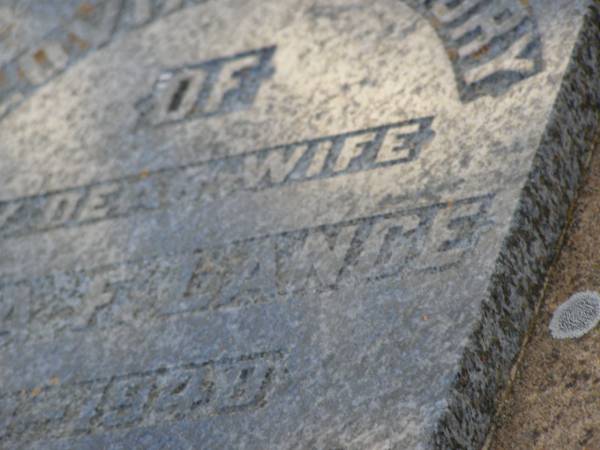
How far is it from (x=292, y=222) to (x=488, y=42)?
0.60 meters

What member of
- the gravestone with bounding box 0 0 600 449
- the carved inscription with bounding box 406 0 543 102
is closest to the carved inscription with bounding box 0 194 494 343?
the gravestone with bounding box 0 0 600 449

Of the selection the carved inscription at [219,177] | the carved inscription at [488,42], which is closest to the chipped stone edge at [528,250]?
the carved inscription at [488,42]

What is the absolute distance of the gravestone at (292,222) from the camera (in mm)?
1992

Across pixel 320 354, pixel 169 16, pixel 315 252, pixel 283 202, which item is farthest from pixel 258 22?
pixel 320 354

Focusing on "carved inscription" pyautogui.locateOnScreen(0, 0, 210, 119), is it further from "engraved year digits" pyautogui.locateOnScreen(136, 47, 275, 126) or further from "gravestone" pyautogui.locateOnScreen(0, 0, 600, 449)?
"engraved year digits" pyautogui.locateOnScreen(136, 47, 275, 126)

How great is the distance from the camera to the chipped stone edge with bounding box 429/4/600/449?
1.88 metres

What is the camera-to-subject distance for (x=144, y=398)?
2.18m

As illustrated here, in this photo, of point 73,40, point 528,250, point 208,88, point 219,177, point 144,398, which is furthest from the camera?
point 73,40

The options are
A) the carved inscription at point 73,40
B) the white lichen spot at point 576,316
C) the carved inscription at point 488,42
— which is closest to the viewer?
the white lichen spot at point 576,316

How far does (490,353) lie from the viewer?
1942 millimetres

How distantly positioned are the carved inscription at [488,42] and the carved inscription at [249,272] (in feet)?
1.07

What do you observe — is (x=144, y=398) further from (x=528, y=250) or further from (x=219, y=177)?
(x=528, y=250)

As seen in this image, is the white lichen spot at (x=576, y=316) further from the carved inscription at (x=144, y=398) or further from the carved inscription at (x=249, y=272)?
the carved inscription at (x=144, y=398)

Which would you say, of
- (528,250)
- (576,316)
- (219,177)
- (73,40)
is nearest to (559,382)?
(576,316)
